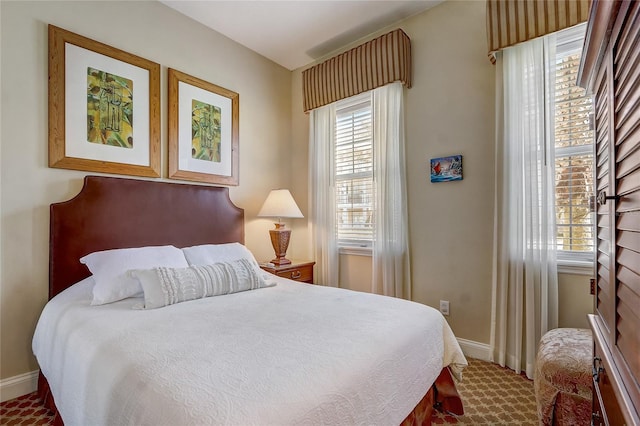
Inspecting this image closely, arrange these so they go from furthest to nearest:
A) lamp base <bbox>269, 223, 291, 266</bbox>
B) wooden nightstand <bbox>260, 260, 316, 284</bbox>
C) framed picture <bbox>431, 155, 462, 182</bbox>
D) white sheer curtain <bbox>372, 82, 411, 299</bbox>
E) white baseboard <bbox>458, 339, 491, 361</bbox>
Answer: lamp base <bbox>269, 223, 291, 266</bbox>, wooden nightstand <bbox>260, 260, 316, 284</bbox>, white sheer curtain <bbox>372, 82, 411, 299</bbox>, framed picture <bbox>431, 155, 462, 182</bbox>, white baseboard <bbox>458, 339, 491, 361</bbox>

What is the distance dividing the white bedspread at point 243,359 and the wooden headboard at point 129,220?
36 cm

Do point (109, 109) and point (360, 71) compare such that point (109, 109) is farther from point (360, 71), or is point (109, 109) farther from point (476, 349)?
point (476, 349)

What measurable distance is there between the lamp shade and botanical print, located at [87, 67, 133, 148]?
1.24m

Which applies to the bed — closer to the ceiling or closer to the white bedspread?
the white bedspread

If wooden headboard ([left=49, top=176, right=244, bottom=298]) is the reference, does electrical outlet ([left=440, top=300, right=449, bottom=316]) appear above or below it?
below

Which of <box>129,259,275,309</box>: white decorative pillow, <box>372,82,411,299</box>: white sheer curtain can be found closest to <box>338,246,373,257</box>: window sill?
<box>372,82,411,299</box>: white sheer curtain

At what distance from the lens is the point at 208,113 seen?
2.87 m

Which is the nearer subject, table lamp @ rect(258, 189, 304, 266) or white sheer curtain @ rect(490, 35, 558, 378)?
white sheer curtain @ rect(490, 35, 558, 378)

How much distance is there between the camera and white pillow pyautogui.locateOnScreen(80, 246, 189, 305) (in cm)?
A: 175

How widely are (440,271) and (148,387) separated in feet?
7.48

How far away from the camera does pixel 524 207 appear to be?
2.13 metres

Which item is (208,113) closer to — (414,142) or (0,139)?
(0,139)

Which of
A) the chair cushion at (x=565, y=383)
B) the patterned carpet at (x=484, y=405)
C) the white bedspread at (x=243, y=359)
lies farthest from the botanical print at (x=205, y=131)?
the chair cushion at (x=565, y=383)

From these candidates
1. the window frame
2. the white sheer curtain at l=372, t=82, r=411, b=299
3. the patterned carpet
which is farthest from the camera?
the white sheer curtain at l=372, t=82, r=411, b=299
